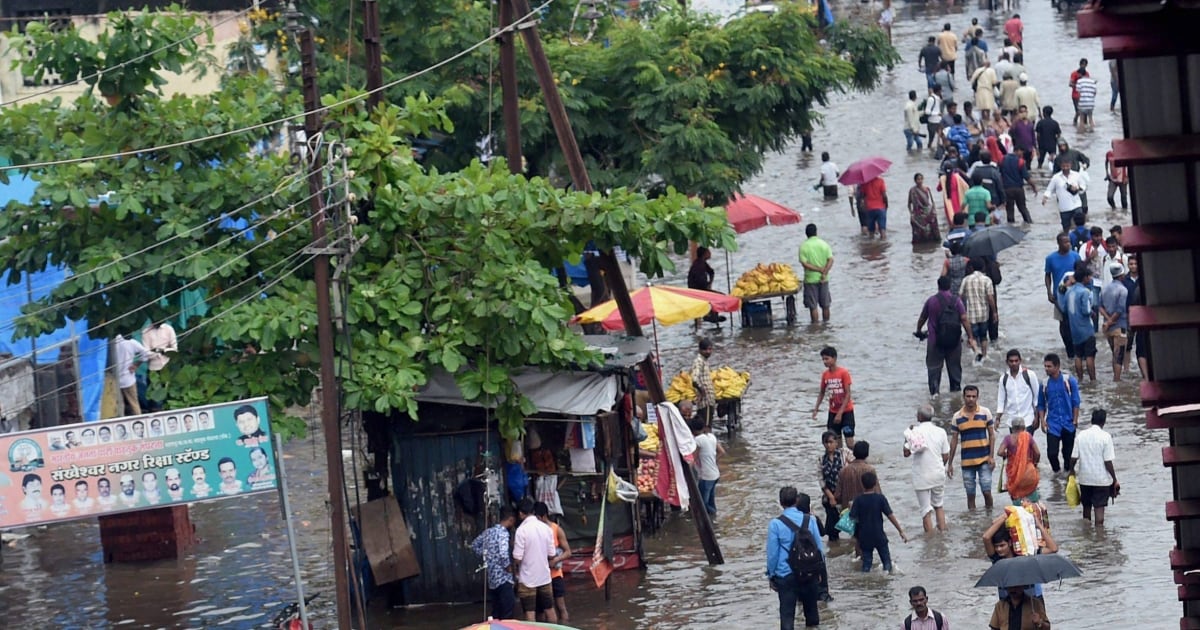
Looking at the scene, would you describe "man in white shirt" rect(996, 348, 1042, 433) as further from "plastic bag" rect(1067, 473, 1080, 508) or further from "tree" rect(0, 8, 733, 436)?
"tree" rect(0, 8, 733, 436)

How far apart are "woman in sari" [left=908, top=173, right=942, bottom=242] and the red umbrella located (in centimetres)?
270

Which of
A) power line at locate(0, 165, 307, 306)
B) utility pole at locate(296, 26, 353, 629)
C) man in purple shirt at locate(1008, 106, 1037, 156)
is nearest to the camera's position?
utility pole at locate(296, 26, 353, 629)

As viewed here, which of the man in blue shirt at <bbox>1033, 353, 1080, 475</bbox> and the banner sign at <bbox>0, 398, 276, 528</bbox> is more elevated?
the banner sign at <bbox>0, 398, 276, 528</bbox>

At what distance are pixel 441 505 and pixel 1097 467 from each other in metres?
6.05

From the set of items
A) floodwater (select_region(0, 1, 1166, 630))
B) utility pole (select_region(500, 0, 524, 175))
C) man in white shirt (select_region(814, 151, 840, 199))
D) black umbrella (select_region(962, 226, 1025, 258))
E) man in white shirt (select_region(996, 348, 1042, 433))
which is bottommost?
floodwater (select_region(0, 1, 1166, 630))

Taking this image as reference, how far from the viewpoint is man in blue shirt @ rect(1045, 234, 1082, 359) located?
23.4 m

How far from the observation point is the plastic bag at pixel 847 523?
1698 centimetres

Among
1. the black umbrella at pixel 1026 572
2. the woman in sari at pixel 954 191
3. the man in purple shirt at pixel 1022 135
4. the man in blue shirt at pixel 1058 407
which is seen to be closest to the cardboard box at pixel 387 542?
the black umbrella at pixel 1026 572

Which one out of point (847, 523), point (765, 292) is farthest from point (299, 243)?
point (765, 292)

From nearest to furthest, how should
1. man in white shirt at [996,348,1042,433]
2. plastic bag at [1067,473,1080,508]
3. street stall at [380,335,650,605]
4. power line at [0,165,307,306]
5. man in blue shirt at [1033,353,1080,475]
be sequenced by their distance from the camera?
power line at [0,165,307,306], street stall at [380,335,650,605], plastic bag at [1067,473,1080,508], man in blue shirt at [1033,353,1080,475], man in white shirt at [996,348,1042,433]

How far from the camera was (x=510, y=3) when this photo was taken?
18516 millimetres

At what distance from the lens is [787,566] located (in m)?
15.5

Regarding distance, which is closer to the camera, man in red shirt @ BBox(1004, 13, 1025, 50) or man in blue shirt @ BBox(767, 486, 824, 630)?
man in blue shirt @ BBox(767, 486, 824, 630)

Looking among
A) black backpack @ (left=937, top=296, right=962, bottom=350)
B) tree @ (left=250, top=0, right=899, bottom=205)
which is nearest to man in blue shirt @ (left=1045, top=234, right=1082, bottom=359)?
black backpack @ (left=937, top=296, right=962, bottom=350)
